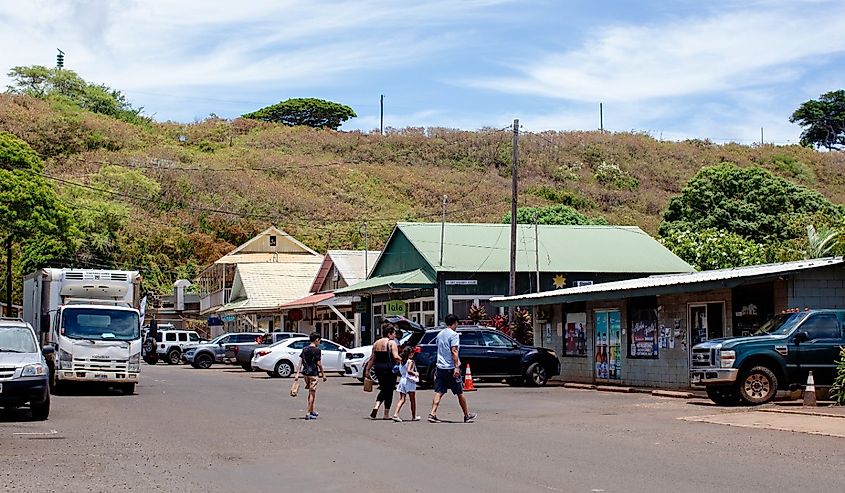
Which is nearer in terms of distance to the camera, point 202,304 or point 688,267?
point 688,267

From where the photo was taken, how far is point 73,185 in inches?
3302

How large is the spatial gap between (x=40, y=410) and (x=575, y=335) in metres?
18.6

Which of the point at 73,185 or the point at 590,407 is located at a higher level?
the point at 73,185

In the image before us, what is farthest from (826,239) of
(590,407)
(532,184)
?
(532,184)

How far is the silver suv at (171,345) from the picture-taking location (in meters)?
53.3

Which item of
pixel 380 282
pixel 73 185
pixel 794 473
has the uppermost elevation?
pixel 73 185

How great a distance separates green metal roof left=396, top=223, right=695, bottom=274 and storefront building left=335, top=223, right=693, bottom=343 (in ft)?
0.13

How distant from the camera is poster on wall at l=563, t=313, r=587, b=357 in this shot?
32.5 meters

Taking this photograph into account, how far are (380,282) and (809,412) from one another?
2638 cm

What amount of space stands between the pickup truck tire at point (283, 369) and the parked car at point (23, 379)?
62.2 feet

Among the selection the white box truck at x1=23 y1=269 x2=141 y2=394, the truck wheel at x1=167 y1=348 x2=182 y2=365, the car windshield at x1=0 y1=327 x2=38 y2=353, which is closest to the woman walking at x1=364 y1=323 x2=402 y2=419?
the car windshield at x1=0 y1=327 x2=38 y2=353

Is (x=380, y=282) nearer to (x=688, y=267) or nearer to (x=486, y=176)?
(x=688, y=267)

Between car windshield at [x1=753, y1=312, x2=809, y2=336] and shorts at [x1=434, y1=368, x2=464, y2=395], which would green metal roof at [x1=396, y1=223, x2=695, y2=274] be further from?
shorts at [x1=434, y1=368, x2=464, y2=395]

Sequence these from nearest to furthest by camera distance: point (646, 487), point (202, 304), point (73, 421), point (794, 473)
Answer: point (646, 487)
point (794, 473)
point (73, 421)
point (202, 304)
